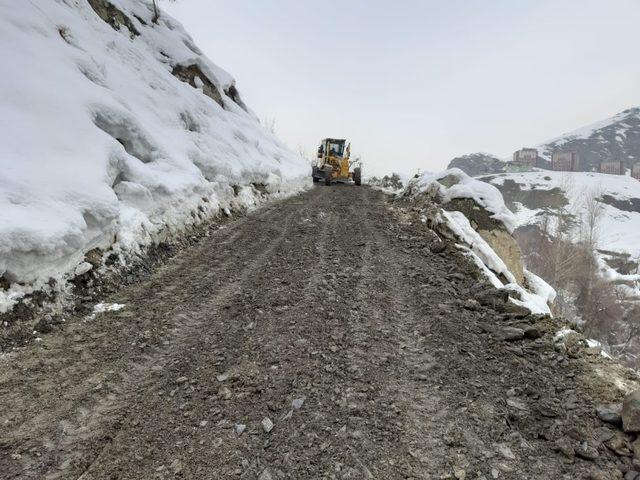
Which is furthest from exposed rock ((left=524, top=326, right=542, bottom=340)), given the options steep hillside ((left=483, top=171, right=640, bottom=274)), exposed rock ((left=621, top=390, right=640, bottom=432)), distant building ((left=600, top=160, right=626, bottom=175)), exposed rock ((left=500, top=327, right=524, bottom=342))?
distant building ((left=600, top=160, right=626, bottom=175))

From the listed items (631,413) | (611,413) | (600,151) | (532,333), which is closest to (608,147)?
(600,151)

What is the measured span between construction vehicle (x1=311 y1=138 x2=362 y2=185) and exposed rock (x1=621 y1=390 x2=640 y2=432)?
69.4ft

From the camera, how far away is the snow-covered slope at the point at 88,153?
15.3ft

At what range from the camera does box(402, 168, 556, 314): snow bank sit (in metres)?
6.22

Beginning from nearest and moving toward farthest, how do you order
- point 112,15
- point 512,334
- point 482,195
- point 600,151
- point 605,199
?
1. point 512,334
2. point 482,195
3. point 112,15
4. point 605,199
5. point 600,151

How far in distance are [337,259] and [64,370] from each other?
173 inches

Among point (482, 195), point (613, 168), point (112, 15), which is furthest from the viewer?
point (613, 168)

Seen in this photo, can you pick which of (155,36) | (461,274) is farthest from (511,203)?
(461,274)

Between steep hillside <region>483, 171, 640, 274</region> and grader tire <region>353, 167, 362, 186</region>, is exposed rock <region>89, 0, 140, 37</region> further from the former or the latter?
steep hillside <region>483, 171, 640, 274</region>

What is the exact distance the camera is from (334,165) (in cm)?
2455

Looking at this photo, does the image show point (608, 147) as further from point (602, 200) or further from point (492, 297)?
point (492, 297)

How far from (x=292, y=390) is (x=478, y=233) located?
7.80 metres

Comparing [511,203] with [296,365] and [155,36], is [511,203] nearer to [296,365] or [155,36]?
[155,36]

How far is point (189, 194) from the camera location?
8.81 m
